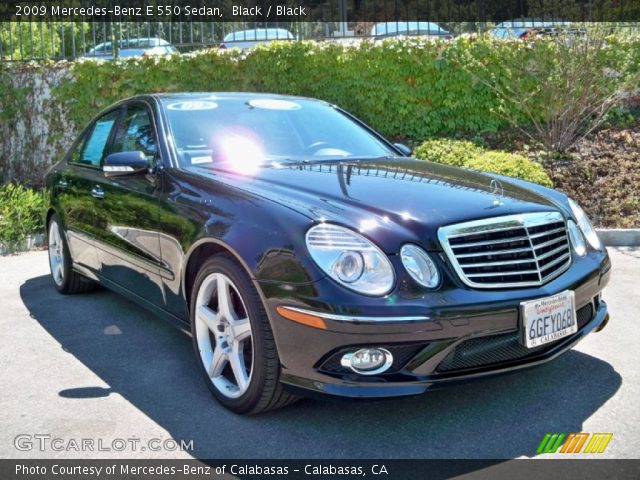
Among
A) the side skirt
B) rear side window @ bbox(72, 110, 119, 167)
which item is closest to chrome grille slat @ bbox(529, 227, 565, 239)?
the side skirt

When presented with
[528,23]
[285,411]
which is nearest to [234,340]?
[285,411]

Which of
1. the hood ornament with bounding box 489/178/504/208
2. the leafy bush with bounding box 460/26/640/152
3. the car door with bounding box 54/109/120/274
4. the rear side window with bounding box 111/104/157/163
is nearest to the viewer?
the hood ornament with bounding box 489/178/504/208

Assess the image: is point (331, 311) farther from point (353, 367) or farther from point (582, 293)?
→ point (582, 293)

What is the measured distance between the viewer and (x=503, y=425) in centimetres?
312

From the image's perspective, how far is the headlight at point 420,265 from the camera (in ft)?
9.41

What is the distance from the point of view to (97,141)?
17.0 ft

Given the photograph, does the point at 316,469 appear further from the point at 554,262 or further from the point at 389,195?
Result: the point at 554,262

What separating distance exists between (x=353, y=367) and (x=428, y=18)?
904cm

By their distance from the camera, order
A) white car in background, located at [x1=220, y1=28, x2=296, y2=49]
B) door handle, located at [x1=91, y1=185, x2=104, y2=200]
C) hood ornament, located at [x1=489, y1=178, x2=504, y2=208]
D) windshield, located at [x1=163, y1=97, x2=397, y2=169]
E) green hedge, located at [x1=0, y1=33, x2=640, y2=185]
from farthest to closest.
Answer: white car in background, located at [x1=220, y1=28, x2=296, y2=49] → green hedge, located at [x1=0, y1=33, x2=640, y2=185] → door handle, located at [x1=91, y1=185, x2=104, y2=200] → windshield, located at [x1=163, y1=97, x2=397, y2=169] → hood ornament, located at [x1=489, y1=178, x2=504, y2=208]

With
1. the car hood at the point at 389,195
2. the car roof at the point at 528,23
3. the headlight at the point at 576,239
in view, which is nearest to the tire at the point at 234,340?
the car hood at the point at 389,195

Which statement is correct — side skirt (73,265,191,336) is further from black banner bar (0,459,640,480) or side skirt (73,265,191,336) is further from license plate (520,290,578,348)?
license plate (520,290,578,348)

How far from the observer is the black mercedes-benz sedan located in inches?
112

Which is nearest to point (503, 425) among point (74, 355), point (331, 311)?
point (331, 311)

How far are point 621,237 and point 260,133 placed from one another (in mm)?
4213
